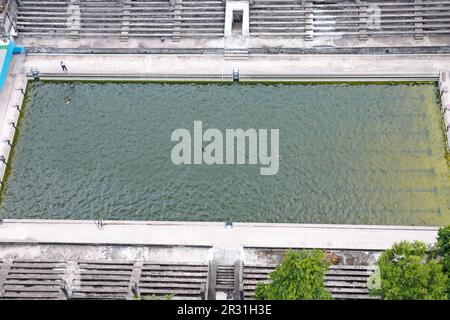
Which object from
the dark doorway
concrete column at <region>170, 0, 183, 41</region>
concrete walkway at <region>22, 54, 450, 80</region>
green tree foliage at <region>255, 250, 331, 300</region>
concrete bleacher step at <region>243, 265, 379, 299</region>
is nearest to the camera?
green tree foliage at <region>255, 250, 331, 300</region>

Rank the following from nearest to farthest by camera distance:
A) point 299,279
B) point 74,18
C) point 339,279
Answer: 1. point 299,279
2. point 339,279
3. point 74,18

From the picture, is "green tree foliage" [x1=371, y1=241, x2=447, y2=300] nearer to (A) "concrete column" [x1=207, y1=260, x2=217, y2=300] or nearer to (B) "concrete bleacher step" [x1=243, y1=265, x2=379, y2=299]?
(B) "concrete bleacher step" [x1=243, y1=265, x2=379, y2=299]

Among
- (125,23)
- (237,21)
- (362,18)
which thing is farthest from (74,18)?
(362,18)

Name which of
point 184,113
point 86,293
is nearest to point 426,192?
point 184,113

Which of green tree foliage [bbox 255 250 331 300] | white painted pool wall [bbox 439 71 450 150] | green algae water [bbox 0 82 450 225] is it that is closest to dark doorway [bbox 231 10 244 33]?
green algae water [bbox 0 82 450 225]

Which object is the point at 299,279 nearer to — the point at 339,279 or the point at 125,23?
the point at 339,279

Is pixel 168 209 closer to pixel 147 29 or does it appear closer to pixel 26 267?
pixel 26 267

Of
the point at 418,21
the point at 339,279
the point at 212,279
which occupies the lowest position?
the point at 212,279
